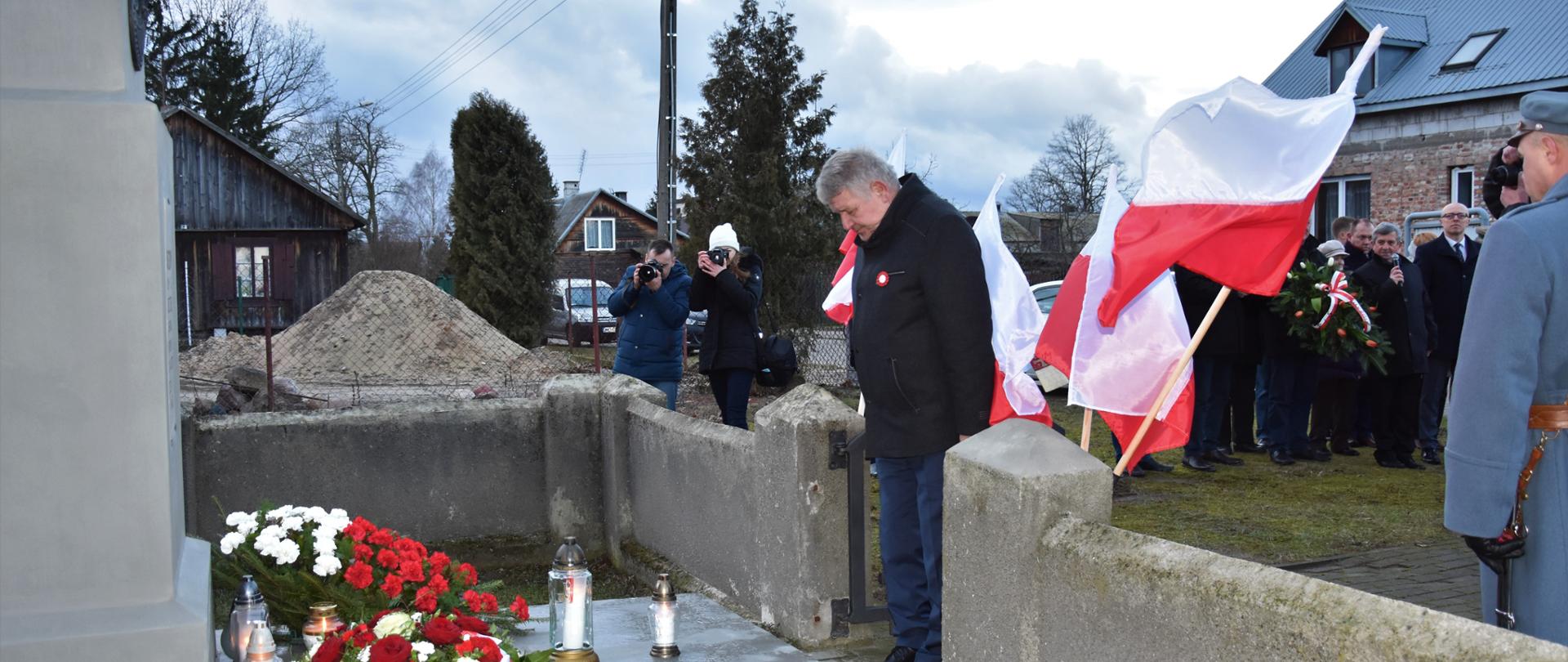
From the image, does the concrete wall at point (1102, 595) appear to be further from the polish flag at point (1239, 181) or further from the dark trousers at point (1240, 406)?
the dark trousers at point (1240, 406)

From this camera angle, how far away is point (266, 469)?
274 inches

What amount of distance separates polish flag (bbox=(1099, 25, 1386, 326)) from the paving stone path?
7.36 feet

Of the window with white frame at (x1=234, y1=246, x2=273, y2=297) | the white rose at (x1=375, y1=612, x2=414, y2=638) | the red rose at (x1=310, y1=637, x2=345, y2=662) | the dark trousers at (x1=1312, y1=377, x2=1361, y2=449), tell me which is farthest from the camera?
the window with white frame at (x1=234, y1=246, x2=273, y2=297)

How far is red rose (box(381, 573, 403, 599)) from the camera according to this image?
4.57 meters

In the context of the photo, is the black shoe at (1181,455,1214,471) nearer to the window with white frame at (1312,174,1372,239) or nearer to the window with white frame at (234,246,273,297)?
the window with white frame at (1312,174,1372,239)

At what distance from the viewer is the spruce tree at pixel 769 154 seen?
17.2 metres

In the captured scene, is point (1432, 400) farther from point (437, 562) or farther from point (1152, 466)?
point (437, 562)

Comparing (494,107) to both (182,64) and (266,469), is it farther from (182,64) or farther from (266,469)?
(266,469)

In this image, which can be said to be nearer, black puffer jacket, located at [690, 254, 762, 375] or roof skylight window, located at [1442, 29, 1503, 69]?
black puffer jacket, located at [690, 254, 762, 375]

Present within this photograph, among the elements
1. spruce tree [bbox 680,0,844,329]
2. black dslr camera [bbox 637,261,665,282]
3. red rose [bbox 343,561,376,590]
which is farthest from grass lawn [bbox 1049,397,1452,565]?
spruce tree [bbox 680,0,844,329]

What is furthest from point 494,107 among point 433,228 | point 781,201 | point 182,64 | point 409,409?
point 433,228

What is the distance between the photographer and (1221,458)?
10023mm

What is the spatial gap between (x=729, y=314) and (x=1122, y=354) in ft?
11.6

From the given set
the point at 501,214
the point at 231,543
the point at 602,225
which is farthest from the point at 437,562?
the point at 602,225
